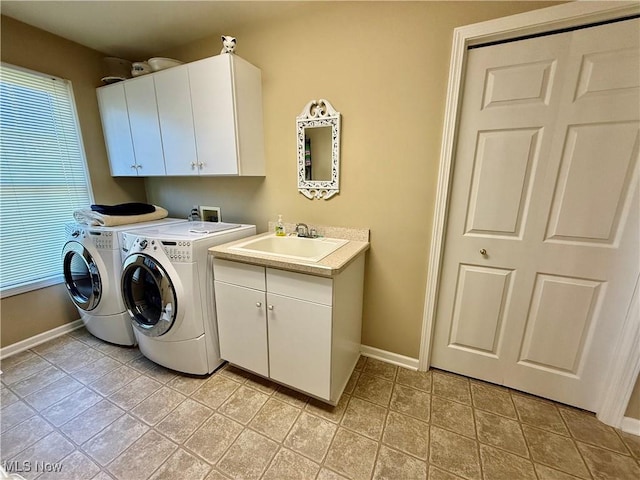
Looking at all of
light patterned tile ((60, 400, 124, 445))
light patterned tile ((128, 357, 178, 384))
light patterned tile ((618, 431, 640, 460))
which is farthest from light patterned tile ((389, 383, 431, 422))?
light patterned tile ((60, 400, 124, 445))

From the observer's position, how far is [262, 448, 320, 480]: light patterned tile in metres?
1.14

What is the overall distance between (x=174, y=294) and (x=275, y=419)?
925 mm

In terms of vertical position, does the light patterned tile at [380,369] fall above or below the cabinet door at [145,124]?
below

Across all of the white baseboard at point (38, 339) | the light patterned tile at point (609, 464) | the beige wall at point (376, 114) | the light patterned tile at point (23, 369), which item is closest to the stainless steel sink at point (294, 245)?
the beige wall at point (376, 114)

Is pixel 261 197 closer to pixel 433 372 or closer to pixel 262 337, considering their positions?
pixel 262 337

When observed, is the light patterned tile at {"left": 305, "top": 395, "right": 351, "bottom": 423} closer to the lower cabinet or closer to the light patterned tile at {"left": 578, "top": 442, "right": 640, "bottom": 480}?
the lower cabinet

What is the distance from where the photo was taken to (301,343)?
4.66 ft

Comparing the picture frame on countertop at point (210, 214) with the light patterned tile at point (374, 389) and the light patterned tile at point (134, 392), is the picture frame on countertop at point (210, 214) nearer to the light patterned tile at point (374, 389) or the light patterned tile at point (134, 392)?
the light patterned tile at point (134, 392)

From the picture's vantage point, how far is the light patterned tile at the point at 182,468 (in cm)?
113

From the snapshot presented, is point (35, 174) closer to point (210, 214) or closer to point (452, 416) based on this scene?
point (210, 214)

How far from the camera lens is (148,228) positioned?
1874mm

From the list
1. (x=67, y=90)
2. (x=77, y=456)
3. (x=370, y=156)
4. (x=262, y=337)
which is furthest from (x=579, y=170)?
(x=67, y=90)

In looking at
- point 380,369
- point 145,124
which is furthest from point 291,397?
point 145,124

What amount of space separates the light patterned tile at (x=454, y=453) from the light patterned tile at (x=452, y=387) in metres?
0.27
